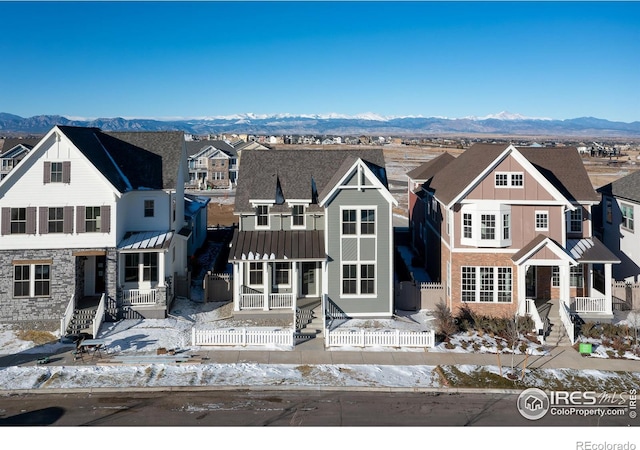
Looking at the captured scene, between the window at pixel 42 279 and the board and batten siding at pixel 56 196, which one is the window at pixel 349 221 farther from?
the window at pixel 42 279

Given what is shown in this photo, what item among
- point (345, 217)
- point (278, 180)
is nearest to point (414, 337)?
point (345, 217)

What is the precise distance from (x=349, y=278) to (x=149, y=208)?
12.0 metres

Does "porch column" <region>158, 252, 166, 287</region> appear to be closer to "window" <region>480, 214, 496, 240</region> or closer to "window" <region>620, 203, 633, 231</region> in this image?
"window" <region>480, 214, 496, 240</region>

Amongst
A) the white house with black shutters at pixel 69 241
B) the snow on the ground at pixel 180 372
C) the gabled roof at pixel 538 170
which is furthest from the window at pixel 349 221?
the white house with black shutters at pixel 69 241

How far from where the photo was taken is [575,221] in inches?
1115

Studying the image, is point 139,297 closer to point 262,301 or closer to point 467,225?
point 262,301

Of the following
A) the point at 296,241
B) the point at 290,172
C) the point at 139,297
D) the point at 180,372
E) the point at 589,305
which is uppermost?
the point at 290,172

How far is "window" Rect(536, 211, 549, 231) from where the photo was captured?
25.8 meters

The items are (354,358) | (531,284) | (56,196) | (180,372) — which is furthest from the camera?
(531,284)

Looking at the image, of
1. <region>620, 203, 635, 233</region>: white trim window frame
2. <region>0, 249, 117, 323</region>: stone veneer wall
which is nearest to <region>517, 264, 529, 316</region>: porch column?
<region>620, 203, 635, 233</region>: white trim window frame

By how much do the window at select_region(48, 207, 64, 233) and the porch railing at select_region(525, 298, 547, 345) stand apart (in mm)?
23669

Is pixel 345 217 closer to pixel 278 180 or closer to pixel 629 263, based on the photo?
pixel 278 180

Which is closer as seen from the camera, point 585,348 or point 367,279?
point 585,348

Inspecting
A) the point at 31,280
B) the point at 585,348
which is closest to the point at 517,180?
the point at 585,348
